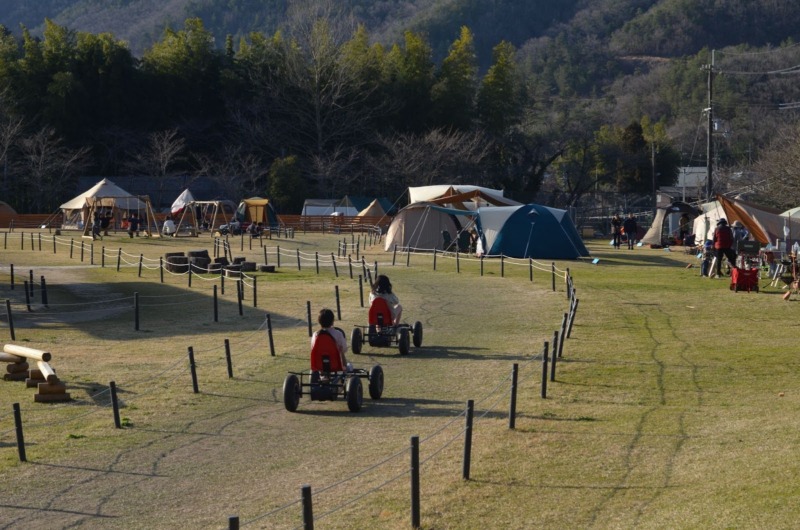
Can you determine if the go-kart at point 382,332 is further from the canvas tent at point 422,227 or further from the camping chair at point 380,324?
the canvas tent at point 422,227

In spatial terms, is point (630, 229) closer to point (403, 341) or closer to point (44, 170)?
point (403, 341)

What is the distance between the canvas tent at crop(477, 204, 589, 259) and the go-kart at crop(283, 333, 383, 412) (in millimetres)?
28935

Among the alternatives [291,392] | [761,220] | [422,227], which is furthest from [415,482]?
[422,227]

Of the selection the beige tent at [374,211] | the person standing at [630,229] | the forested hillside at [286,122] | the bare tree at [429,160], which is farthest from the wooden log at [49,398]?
the forested hillside at [286,122]

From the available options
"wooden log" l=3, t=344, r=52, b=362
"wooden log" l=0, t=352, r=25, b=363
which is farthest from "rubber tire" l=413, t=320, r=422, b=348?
"wooden log" l=0, t=352, r=25, b=363

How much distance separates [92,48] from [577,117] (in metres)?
54.3

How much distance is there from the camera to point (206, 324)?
947 inches

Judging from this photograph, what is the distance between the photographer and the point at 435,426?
13211mm

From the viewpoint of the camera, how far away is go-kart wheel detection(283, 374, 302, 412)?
13.9 meters

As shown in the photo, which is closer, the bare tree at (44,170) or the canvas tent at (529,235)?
the canvas tent at (529,235)

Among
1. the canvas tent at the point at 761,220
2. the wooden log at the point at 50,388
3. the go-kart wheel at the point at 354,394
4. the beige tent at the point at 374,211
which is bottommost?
the wooden log at the point at 50,388

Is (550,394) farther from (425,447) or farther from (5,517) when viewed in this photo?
(5,517)

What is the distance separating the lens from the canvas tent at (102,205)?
61250mm

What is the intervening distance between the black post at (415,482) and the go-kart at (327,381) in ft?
A: 15.5
